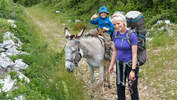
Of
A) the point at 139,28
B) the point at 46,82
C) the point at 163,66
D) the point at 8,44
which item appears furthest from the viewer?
the point at 163,66

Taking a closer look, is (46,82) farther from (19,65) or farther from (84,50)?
(84,50)

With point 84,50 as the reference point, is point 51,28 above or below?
above

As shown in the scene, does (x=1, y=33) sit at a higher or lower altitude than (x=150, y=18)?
lower

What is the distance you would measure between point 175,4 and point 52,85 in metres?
7.47

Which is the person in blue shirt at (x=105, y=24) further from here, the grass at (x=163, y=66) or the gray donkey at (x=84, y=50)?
the grass at (x=163, y=66)

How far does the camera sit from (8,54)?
5273 millimetres

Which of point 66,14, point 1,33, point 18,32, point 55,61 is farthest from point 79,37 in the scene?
point 66,14

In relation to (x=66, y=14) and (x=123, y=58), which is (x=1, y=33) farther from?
(x=66, y=14)

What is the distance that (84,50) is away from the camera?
4312mm

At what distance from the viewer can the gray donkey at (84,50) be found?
12.7ft

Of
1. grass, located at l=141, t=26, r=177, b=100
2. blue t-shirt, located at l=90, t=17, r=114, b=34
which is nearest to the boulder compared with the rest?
blue t-shirt, located at l=90, t=17, r=114, b=34

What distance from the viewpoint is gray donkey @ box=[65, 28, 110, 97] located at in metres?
3.87

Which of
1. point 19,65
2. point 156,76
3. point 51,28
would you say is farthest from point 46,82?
point 51,28

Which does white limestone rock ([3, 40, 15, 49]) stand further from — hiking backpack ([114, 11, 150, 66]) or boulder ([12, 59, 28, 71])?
hiking backpack ([114, 11, 150, 66])
